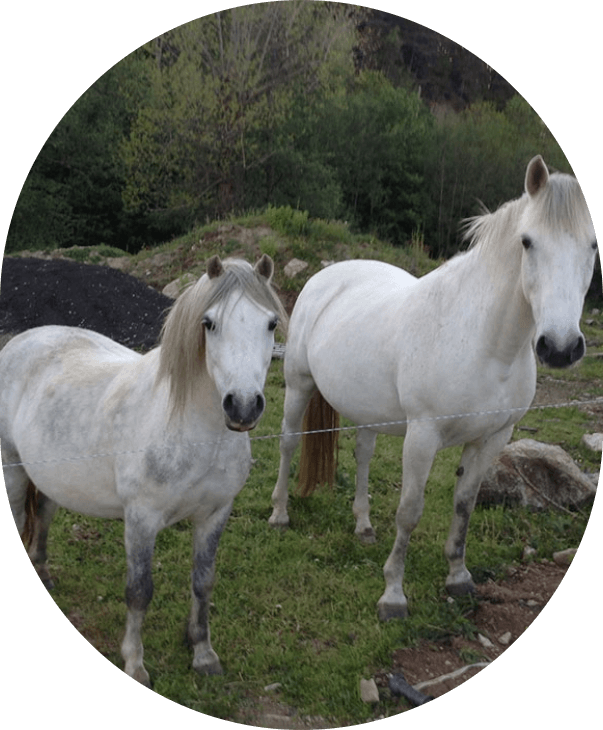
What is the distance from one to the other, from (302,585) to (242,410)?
1.22 metres

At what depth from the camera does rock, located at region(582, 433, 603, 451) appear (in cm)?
243

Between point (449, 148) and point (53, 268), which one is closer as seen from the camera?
point (53, 268)

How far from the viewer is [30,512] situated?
2.56 metres

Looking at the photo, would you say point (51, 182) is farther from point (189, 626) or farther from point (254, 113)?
point (189, 626)

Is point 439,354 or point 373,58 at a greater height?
point 373,58

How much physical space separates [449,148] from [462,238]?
0.34 meters

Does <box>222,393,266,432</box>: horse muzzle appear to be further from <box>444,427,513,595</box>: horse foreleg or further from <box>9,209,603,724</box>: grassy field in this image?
<box>444,427,513,595</box>: horse foreleg

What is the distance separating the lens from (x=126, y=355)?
2.43m

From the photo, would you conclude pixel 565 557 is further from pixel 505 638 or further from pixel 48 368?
pixel 48 368

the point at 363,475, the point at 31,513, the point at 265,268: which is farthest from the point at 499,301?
the point at 31,513

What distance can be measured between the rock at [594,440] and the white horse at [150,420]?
1.33 metres

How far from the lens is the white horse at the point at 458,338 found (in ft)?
6.17

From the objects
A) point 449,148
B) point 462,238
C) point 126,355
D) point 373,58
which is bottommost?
point 126,355

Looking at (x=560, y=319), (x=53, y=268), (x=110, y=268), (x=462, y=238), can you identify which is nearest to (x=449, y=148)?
(x=462, y=238)
